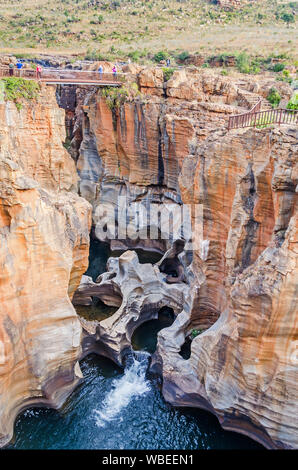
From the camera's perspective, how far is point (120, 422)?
44.2ft

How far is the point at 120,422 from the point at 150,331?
18.0 feet

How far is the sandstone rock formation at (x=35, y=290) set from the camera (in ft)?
37.8

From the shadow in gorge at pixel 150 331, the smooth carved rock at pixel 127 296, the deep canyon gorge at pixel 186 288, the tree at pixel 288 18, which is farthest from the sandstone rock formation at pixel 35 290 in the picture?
the tree at pixel 288 18

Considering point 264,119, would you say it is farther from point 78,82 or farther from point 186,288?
point 78,82

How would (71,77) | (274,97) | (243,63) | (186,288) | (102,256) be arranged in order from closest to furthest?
1. (186,288)
2. (274,97)
3. (71,77)
4. (102,256)
5. (243,63)

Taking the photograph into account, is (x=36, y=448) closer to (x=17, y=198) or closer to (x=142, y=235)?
(x=17, y=198)

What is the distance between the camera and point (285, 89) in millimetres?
25312

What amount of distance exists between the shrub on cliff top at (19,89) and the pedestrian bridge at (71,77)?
1.28m

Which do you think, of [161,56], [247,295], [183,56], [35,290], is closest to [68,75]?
[35,290]

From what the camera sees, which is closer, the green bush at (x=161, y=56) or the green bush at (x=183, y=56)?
the green bush at (x=161, y=56)

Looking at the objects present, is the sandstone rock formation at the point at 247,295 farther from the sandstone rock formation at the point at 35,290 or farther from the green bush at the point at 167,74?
the green bush at the point at 167,74

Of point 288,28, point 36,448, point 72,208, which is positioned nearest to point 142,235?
point 72,208

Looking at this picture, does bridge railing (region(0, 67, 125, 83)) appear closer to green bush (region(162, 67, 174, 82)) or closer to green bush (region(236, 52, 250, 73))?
green bush (region(162, 67, 174, 82))
